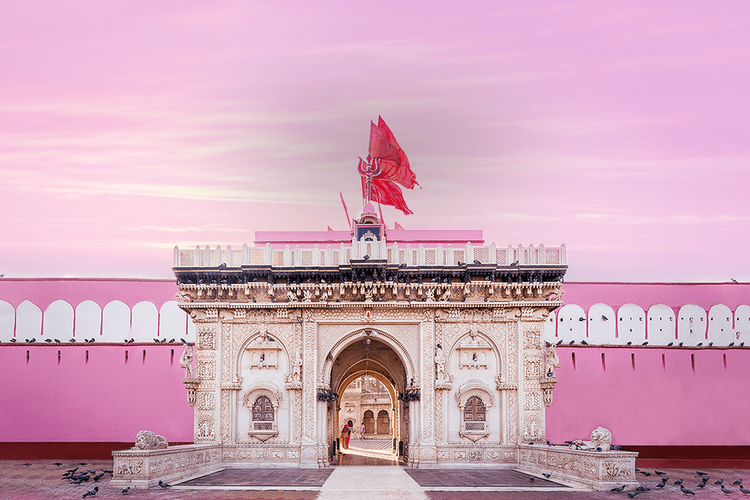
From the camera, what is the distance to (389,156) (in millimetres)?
21922

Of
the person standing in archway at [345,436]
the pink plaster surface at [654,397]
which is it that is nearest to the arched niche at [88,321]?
the person standing in archway at [345,436]

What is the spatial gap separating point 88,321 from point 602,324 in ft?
58.5

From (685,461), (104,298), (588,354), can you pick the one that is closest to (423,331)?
(588,354)

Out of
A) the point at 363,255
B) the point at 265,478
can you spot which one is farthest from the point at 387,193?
the point at 265,478

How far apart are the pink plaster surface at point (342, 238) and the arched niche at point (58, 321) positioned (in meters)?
7.74

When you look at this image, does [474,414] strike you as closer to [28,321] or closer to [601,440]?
[601,440]

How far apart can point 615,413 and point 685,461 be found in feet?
8.24

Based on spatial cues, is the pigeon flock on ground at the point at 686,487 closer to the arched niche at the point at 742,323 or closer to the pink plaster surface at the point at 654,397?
A: the pink plaster surface at the point at 654,397

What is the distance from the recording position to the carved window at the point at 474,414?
63.9 feet

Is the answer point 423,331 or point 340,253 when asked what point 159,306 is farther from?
point 423,331

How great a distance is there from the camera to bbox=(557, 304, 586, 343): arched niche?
968 inches

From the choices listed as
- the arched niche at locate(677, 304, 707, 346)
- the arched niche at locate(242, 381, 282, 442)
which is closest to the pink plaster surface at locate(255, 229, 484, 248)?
the arched niche at locate(242, 381, 282, 442)

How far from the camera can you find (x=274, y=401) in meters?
19.6

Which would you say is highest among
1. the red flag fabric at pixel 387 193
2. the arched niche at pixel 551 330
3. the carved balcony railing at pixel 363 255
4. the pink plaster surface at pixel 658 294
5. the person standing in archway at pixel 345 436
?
the red flag fabric at pixel 387 193
